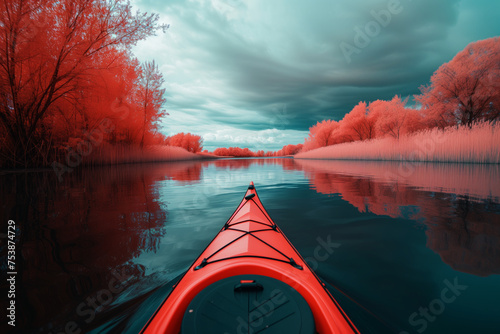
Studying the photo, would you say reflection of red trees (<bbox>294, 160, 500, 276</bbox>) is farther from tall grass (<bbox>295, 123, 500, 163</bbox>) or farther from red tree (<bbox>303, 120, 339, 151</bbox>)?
red tree (<bbox>303, 120, 339, 151</bbox>)

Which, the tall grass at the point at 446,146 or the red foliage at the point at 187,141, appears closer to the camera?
the tall grass at the point at 446,146

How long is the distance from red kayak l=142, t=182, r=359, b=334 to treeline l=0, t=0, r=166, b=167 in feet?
36.3

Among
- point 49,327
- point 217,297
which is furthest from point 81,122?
point 217,297

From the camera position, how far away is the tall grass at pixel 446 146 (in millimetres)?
10375

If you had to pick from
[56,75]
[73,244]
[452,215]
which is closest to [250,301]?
[73,244]

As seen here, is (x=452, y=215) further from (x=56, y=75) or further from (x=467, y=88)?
(x=467, y=88)

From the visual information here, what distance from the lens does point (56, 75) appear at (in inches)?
333

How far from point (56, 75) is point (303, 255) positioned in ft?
37.8

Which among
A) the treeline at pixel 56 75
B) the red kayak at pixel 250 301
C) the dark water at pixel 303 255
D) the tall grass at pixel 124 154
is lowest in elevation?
the dark water at pixel 303 255

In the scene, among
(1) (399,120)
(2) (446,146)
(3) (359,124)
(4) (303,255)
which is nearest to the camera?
Answer: (4) (303,255)

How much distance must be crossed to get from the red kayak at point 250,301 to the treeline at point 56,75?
11079 mm

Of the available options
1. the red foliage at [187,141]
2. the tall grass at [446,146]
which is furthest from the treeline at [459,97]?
the red foliage at [187,141]

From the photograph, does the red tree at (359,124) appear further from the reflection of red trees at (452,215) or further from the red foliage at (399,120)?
the reflection of red trees at (452,215)

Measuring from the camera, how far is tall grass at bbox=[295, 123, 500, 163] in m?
10.4
